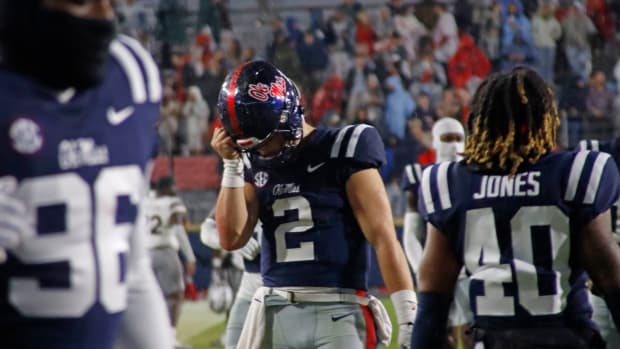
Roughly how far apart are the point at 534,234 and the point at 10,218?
4.48 feet

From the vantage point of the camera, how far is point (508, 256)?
270 cm

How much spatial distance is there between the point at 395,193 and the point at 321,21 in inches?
→ 129

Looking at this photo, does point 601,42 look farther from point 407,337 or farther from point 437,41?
point 407,337

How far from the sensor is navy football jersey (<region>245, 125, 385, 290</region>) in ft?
11.9

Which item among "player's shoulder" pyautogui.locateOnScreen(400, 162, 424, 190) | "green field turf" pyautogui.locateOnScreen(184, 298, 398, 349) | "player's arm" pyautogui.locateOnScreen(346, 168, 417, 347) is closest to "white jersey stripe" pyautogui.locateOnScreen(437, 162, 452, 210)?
"player's arm" pyautogui.locateOnScreen(346, 168, 417, 347)

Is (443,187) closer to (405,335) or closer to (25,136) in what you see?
(405,335)

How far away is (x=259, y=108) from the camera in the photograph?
11.8 feet

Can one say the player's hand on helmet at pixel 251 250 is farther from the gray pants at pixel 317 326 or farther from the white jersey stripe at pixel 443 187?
the white jersey stripe at pixel 443 187

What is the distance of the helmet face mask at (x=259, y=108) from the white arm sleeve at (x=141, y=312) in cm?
139

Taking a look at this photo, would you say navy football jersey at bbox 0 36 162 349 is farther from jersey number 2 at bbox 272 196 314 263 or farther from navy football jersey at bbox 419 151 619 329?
jersey number 2 at bbox 272 196 314 263

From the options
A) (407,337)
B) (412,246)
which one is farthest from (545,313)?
(412,246)

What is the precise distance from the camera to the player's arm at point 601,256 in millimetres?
2666

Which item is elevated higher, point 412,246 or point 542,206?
point 542,206

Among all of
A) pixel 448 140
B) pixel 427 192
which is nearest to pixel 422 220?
pixel 448 140
